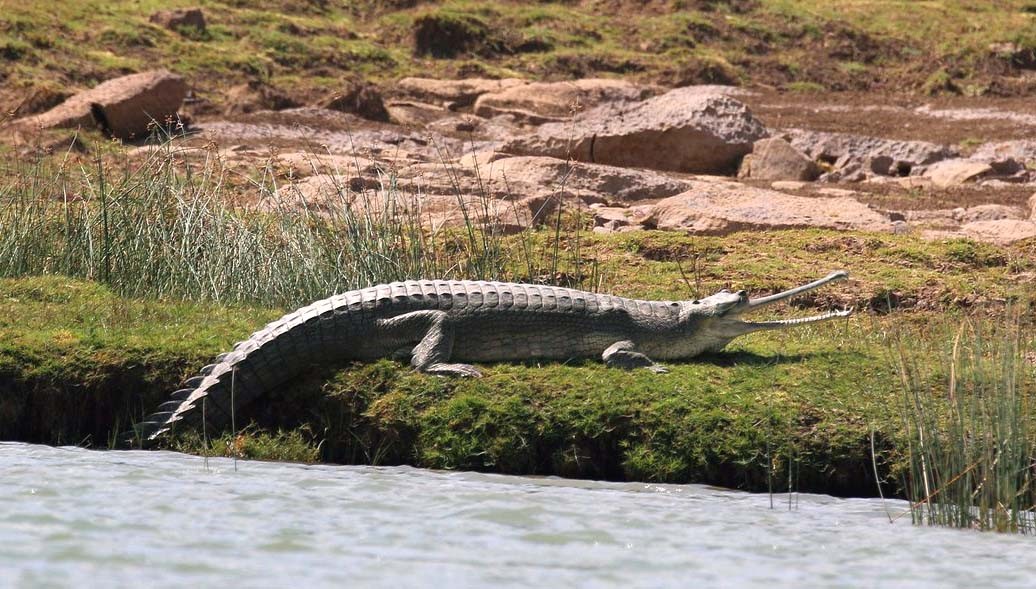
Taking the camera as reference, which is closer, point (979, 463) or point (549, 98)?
point (979, 463)

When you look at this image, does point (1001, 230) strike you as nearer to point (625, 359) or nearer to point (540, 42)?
point (625, 359)

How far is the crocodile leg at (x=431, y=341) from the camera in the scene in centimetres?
676

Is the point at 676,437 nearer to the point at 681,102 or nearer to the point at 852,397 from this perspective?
the point at 852,397

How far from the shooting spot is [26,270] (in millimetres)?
9352

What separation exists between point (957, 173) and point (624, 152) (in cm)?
444

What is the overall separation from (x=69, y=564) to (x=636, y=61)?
25.0 m

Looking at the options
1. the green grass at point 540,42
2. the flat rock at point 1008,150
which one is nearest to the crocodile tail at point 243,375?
the flat rock at point 1008,150

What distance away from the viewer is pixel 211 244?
354 inches

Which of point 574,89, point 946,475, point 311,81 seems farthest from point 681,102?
point 946,475

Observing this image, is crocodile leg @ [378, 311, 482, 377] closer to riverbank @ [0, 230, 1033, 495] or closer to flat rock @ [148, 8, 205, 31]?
riverbank @ [0, 230, 1033, 495]

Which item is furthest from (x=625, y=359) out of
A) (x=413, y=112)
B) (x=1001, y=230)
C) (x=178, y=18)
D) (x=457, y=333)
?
(x=178, y=18)

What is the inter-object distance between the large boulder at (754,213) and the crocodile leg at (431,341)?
555 centimetres

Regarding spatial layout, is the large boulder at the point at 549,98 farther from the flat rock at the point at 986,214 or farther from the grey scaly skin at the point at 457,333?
the grey scaly skin at the point at 457,333

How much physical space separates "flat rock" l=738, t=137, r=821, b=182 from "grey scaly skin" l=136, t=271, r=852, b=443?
32.9 ft
